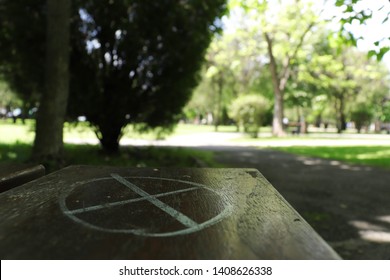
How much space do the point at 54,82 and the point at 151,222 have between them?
5.93 metres

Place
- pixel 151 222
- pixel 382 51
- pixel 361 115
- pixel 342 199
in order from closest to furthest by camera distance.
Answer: pixel 151 222 < pixel 382 51 < pixel 342 199 < pixel 361 115

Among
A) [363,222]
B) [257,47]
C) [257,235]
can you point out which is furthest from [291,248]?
[257,47]

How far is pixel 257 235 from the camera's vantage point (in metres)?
1.35

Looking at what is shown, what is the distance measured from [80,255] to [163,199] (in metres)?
0.78

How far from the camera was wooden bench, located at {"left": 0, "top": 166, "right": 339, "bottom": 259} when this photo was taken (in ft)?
3.93

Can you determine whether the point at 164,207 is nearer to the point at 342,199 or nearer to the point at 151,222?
the point at 151,222

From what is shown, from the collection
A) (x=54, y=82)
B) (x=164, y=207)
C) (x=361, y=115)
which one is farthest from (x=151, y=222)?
(x=361, y=115)

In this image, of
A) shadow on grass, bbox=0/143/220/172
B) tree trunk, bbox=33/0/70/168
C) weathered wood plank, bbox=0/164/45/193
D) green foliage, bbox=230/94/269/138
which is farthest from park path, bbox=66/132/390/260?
green foliage, bbox=230/94/269/138

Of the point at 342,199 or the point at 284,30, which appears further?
the point at 284,30

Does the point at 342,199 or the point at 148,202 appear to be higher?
the point at 148,202

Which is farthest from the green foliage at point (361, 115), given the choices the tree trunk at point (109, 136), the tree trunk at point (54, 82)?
the tree trunk at point (54, 82)

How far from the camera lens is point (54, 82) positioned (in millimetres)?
6656

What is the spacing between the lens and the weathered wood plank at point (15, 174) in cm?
232

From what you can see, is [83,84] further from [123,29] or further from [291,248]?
[291,248]
